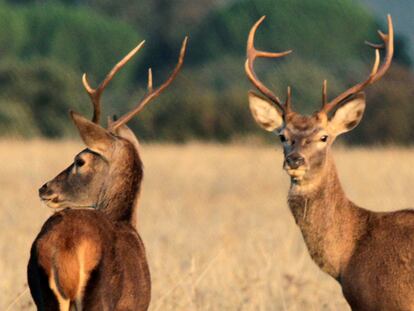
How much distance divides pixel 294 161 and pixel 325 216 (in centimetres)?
44

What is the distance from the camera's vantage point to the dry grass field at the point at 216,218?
9.39 meters

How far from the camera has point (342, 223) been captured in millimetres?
7777

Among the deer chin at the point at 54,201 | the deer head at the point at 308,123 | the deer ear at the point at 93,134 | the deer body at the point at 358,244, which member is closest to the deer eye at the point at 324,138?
the deer head at the point at 308,123

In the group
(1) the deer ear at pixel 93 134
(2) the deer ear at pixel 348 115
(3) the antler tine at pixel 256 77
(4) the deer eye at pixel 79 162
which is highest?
(1) the deer ear at pixel 93 134

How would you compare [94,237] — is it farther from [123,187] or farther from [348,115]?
[348,115]

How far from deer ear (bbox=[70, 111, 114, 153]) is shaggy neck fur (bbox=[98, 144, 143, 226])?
103mm

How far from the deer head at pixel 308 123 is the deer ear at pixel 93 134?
105 cm

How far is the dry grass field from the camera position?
30.8 ft

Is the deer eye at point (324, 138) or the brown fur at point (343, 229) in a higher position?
the deer eye at point (324, 138)

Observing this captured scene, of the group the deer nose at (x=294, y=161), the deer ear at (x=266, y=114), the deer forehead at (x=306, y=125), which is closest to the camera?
the deer nose at (x=294, y=161)

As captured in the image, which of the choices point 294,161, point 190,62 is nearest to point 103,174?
point 294,161

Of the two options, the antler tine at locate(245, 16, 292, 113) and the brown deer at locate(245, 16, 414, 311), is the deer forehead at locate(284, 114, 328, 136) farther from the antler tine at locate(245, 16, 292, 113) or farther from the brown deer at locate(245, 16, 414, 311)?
the antler tine at locate(245, 16, 292, 113)

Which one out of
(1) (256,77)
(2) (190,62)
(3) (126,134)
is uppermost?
(3) (126,134)

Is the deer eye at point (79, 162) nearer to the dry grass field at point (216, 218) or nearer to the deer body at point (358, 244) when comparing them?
the dry grass field at point (216, 218)
